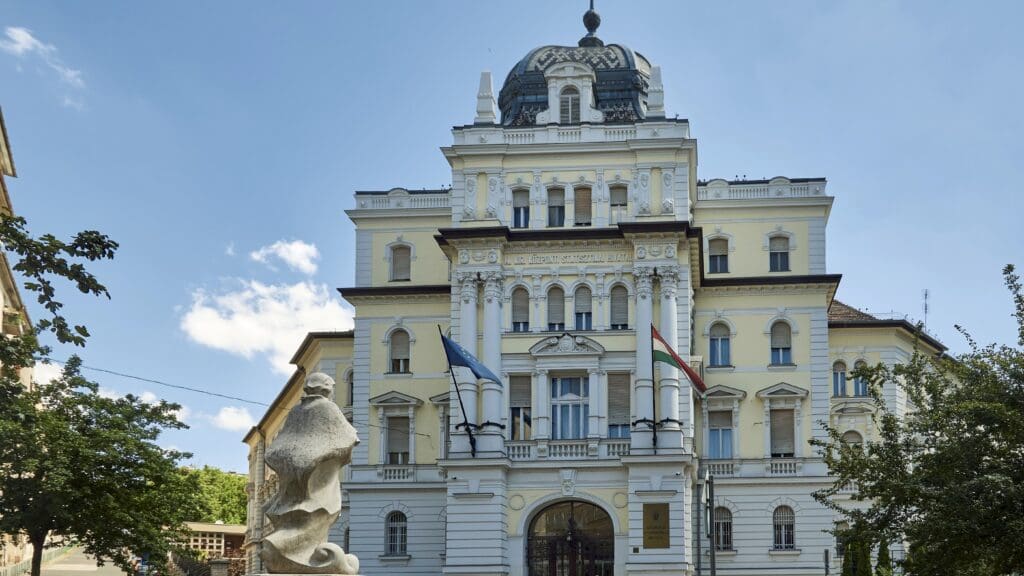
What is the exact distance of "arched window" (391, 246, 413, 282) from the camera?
5862cm

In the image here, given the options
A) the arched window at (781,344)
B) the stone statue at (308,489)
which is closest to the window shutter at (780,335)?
the arched window at (781,344)

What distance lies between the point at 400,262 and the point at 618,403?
1302 centimetres

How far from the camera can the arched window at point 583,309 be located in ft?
167

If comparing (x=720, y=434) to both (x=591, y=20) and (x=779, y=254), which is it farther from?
(x=591, y=20)

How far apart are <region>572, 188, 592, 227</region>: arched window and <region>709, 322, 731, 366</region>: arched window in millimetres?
7733

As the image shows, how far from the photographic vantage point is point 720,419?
55781 mm

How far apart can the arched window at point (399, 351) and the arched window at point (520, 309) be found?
7.14 metres

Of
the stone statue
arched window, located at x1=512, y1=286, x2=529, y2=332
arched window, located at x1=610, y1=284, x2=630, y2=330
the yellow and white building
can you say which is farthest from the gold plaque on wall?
the stone statue

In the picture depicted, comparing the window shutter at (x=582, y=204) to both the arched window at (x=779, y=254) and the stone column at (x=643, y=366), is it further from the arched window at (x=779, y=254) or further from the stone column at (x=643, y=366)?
the arched window at (x=779, y=254)

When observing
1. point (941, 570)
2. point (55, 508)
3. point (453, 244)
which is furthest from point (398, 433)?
point (941, 570)

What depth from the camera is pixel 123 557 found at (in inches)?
1604

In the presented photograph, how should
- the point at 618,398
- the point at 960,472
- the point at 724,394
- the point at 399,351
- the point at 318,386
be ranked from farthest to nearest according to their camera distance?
the point at 399,351
the point at 724,394
the point at 618,398
the point at 960,472
the point at 318,386

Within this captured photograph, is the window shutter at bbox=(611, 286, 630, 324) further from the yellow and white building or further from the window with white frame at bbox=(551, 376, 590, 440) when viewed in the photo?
the window with white frame at bbox=(551, 376, 590, 440)

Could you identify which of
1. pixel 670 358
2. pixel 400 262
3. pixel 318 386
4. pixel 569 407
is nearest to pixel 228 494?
pixel 400 262
